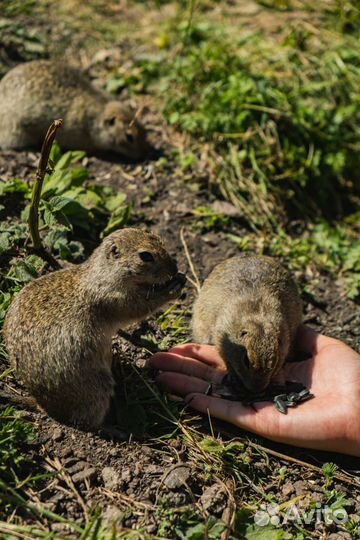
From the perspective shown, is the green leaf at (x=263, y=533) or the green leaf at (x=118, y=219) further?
the green leaf at (x=118, y=219)

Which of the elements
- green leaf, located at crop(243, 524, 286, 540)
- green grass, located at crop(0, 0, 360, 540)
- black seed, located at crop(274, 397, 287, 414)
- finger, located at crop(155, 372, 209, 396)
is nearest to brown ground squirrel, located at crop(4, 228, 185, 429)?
green grass, located at crop(0, 0, 360, 540)

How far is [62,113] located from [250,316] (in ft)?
13.6

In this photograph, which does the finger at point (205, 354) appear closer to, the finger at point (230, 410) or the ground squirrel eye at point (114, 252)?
the finger at point (230, 410)

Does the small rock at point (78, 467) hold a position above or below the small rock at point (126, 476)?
above

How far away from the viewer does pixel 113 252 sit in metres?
5.45

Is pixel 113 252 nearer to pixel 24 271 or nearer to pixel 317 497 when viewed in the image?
pixel 24 271

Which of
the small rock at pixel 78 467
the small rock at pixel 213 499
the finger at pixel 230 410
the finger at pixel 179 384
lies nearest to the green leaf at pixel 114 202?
the finger at pixel 179 384

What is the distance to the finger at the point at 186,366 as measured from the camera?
5.89 metres

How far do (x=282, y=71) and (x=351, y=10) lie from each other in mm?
1923

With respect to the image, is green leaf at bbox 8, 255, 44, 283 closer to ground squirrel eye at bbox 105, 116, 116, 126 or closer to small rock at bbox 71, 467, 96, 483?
small rock at bbox 71, 467, 96, 483

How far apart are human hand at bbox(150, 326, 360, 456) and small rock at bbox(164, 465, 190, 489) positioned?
64cm

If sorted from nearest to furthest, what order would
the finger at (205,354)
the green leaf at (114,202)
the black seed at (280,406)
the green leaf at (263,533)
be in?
1. the green leaf at (263,533)
2. the black seed at (280,406)
3. the finger at (205,354)
4. the green leaf at (114,202)

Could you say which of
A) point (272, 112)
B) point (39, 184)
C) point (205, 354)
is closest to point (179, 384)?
point (205, 354)

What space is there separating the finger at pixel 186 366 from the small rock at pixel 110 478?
117 cm
